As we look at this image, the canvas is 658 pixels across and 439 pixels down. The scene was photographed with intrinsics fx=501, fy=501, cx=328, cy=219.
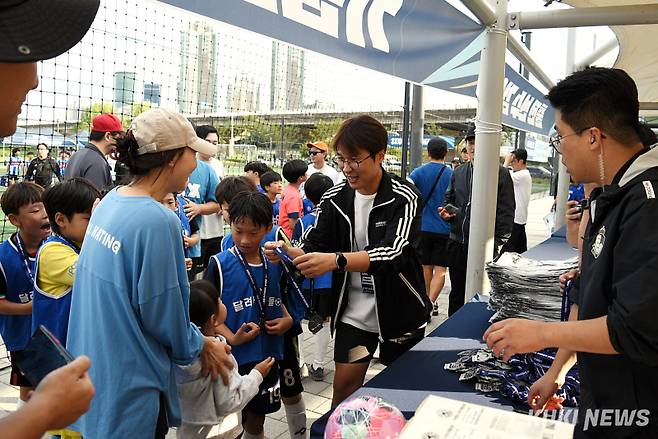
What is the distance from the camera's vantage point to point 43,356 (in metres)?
1.06

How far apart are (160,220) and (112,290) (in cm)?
26

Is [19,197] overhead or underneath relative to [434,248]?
overhead

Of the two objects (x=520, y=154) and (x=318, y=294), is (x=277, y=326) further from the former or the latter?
(x=520, y=154)

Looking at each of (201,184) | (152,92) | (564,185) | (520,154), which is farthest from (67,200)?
(564,185)

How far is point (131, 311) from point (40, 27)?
972 mm

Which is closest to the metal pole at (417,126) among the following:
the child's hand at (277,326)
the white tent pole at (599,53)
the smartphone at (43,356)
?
the white tent pole at (599,53)

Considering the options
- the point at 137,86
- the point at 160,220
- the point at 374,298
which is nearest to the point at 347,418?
the point at 160,220

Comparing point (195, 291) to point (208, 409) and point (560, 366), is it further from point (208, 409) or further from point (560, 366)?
point (560, 366)

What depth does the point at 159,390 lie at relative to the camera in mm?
1600

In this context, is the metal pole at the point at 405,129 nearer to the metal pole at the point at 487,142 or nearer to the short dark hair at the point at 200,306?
the metal pole at the point at 487,142

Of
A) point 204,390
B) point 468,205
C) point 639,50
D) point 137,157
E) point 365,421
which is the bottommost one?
point 204,390

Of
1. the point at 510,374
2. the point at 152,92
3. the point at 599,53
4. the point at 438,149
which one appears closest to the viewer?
the point at 510,374

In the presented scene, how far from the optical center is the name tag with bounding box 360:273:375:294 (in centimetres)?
232

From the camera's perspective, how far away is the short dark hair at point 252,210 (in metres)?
2.33
